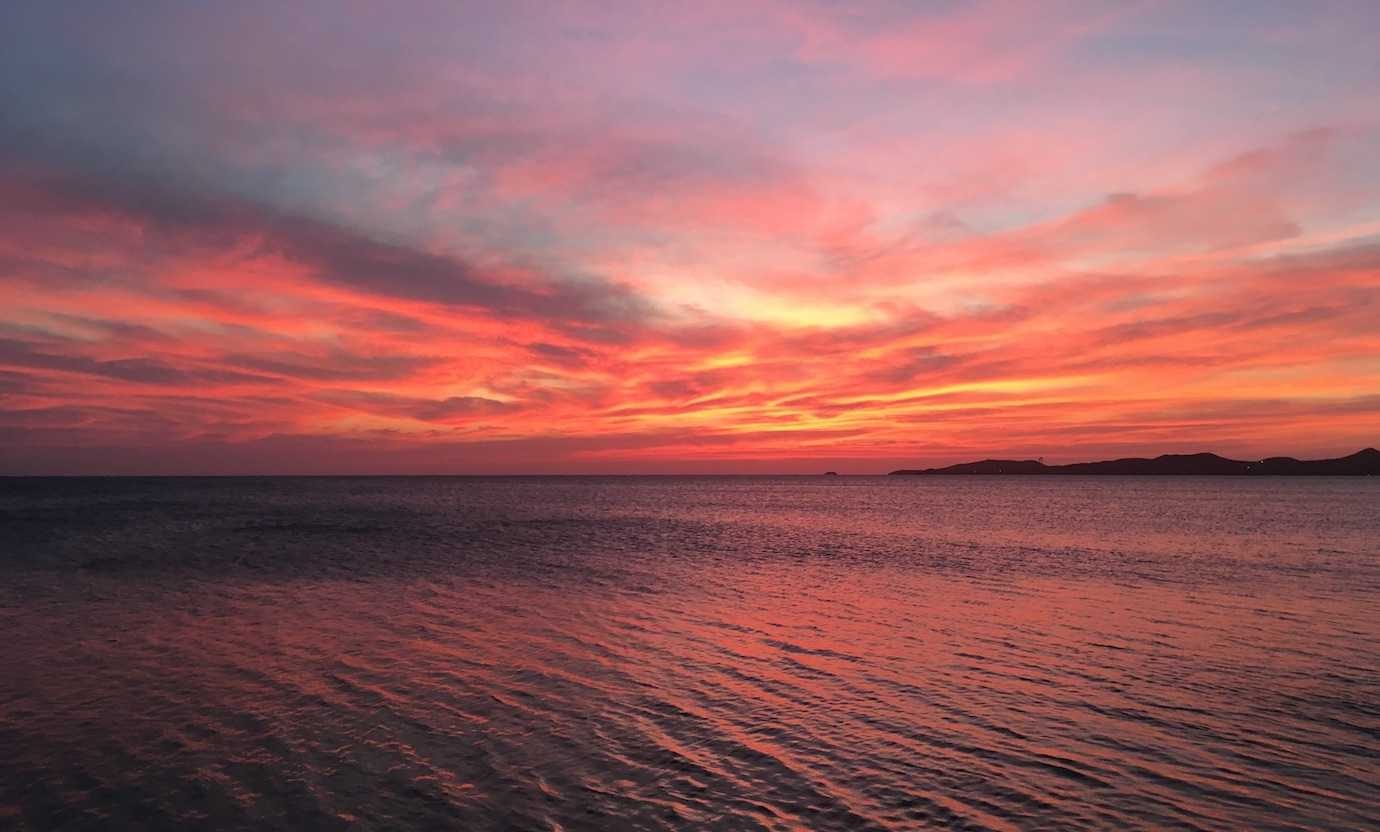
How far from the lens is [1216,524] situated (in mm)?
87875

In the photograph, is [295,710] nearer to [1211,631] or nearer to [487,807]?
[487,807]

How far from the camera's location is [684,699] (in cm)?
2012

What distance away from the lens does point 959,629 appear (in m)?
29.6

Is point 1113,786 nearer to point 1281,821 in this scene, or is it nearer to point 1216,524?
point 1281,821

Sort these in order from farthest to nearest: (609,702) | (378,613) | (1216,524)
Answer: (1216,524), (378,613), (609,702)

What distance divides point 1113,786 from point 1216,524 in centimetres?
8921

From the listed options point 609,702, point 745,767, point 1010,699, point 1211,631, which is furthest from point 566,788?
point 1211,631

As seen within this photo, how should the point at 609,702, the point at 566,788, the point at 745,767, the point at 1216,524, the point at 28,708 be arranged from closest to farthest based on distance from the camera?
the point at 566,788 < the point at 745,767 < the point at 28,708 < the point at 609,702 < the point at 1216,524

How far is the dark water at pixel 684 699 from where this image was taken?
45.4 feet

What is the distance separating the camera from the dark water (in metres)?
13.8

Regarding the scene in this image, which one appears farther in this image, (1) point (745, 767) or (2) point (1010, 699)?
(2) point (1010, 699)

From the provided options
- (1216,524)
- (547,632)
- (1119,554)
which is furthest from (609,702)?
(1216,524)

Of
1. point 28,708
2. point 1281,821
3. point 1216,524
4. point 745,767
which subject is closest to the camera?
point 1281,821

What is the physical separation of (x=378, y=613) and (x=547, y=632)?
317 inches
